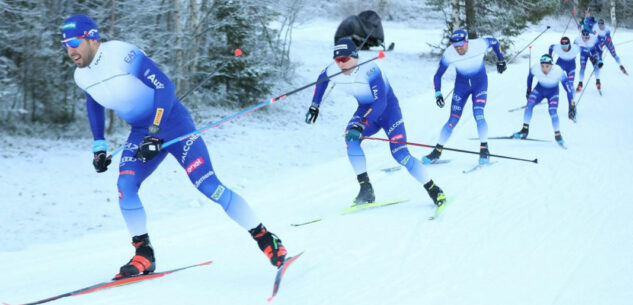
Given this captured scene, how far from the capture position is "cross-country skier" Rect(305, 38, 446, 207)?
602cm

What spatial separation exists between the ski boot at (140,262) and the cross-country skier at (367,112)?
2.32 meters

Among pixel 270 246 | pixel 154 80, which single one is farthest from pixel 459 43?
pixel 154 80

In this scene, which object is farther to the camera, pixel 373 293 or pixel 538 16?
pixel 538 16

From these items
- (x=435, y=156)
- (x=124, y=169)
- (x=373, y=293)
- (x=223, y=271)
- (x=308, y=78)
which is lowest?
(x=308, y=78)

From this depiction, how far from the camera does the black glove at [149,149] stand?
3947 millimetres

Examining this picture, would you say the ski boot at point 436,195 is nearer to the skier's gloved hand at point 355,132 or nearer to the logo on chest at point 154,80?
the skier's gloved hand at point 355,132

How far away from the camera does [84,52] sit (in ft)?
13.2

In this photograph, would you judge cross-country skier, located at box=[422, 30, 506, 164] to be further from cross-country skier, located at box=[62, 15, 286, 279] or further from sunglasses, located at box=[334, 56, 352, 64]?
cross-country skier, located at box=[62, 15, 286, 279]

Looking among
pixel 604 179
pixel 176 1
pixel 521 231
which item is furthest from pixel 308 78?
pixel 521 231

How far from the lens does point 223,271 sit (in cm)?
466

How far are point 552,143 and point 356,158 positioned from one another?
216 inches

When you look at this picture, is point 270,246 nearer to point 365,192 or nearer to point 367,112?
point 367,112

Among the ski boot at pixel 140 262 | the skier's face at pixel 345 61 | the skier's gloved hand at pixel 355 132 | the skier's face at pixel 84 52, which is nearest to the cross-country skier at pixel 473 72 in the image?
the skier's face at pixel 345 61

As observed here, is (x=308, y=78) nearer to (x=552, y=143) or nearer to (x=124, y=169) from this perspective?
(x=552, y=143)
